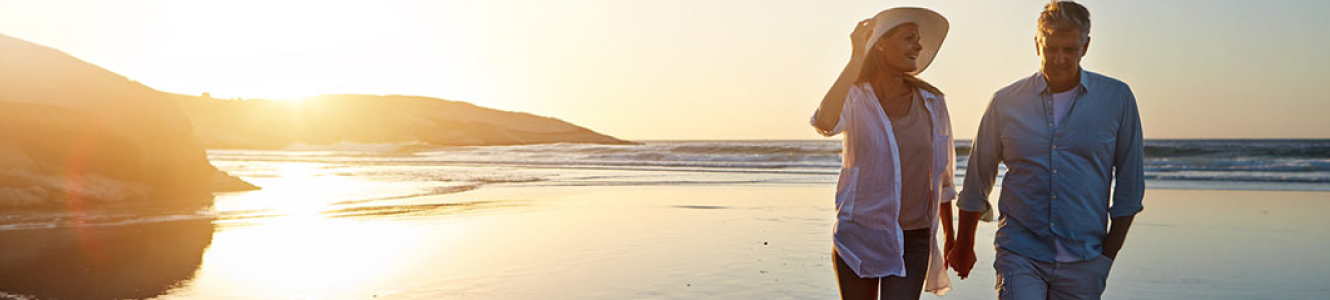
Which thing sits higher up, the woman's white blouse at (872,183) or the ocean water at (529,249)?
the woman's white blouse at (872,183)

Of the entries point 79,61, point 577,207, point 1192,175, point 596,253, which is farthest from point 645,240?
point 1192,175

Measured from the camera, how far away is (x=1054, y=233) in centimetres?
298

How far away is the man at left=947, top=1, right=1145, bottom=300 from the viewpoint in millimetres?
2943

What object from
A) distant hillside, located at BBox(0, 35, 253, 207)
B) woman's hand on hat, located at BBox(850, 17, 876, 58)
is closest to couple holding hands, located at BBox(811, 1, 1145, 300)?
woman's hand on hat, located at BBox(850, 17, 876, 58)

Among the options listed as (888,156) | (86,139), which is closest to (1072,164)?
(888,156)

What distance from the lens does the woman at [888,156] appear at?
126 inches

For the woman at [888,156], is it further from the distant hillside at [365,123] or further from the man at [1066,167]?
the distant hillside at [365,123]

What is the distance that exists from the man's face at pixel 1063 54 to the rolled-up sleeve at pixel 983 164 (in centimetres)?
23

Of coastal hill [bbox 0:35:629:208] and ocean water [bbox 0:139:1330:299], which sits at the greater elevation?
coastal hill [bbox 0:35:629:208]

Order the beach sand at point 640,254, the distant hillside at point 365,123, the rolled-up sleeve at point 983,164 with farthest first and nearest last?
the distant hillside at point 365,123 < the beach sand at point 640,254 < the rolled-up sleeve at point 983,164

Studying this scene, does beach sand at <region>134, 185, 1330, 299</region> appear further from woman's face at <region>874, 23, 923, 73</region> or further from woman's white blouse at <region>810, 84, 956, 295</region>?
woman's face at <region>874, 23, 923, 73</region>

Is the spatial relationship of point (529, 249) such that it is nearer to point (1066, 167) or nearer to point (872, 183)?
point (872, 183)

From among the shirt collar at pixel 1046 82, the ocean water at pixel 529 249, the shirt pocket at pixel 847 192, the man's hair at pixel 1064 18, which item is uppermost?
the man's hair at pixel 1064 18

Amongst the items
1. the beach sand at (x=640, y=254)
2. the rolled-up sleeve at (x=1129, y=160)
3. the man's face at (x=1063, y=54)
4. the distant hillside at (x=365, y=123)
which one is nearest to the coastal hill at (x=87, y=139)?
the beach sand at (x=640, y=254)
